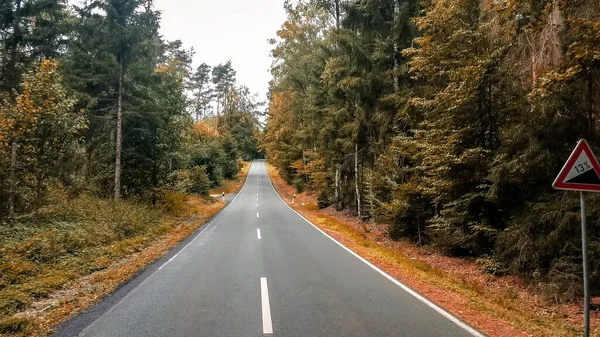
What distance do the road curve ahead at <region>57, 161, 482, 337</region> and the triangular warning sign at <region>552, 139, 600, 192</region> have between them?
89.4 inches

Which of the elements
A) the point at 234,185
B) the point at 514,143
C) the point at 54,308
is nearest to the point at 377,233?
the point at 514,143

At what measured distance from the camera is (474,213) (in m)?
10.4

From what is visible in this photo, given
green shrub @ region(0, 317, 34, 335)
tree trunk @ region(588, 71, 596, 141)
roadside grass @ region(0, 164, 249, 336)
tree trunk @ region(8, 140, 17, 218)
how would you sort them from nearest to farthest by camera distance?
green shrub @ region(0, 317, 34, 335)
roadside grass @ region(0, 164, 249, 336)
tree trunk @ region(588, 71, 596, 141)
tree trunk @ region(8, 140, 17, 218)

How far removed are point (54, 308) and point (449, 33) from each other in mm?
10847

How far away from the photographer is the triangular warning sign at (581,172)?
4.11 m

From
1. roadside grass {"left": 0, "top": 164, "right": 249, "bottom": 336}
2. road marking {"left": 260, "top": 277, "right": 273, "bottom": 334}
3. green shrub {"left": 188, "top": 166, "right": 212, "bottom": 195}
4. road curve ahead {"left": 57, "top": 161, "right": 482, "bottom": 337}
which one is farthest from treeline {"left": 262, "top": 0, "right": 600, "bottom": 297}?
green shrub {"left": 188, "top": 166, "right": 212, "bottom": 195}

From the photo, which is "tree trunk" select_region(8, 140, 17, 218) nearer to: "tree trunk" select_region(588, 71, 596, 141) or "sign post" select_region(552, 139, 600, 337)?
"sign post" select_region(552, 139, 600, 337)

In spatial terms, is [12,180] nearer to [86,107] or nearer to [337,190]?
[86,107]

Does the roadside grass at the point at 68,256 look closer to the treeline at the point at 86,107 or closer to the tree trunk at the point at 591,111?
the treeline at the point at 86,107

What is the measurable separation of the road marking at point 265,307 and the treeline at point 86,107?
8.51 m

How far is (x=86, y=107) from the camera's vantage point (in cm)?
1638

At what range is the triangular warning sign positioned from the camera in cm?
411

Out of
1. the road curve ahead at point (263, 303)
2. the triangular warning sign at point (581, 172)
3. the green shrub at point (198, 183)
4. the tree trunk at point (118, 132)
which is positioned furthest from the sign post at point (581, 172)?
the green shrub at point (198, 183)

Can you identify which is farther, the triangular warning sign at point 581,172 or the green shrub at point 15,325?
the green shrub at point 15,325
